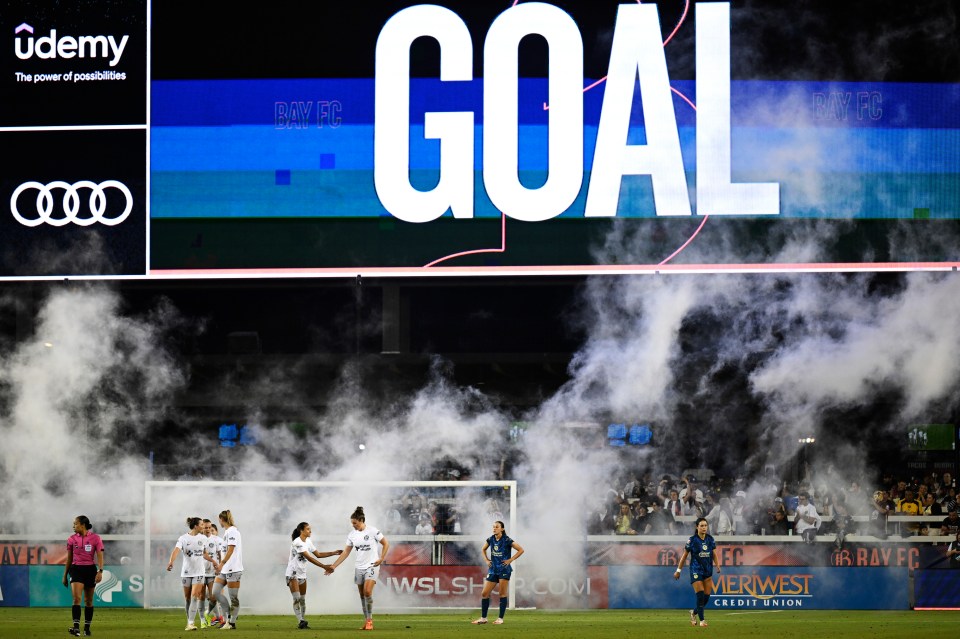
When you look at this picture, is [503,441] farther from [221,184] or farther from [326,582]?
[221,184]

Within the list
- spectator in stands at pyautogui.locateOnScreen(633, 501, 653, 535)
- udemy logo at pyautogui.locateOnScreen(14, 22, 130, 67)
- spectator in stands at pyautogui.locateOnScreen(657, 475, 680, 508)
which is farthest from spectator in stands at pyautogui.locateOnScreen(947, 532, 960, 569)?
udemy logo at pyautogui.locateOnScreen(14, 22, 130, 67)

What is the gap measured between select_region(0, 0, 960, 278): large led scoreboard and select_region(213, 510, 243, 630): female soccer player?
4.12 m

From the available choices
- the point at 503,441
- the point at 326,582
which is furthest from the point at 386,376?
the point at 326,582

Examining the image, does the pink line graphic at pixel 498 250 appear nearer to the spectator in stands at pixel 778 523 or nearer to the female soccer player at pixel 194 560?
the female soccer player at pixel 194 560

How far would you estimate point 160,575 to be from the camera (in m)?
21.3

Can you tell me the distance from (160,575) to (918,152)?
12.9 metres

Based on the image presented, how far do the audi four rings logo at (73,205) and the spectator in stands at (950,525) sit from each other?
13.4 m

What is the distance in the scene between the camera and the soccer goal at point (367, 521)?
21141 mm

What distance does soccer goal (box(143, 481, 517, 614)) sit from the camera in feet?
69.4

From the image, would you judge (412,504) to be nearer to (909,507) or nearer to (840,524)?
(840,524)

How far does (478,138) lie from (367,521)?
6.02m

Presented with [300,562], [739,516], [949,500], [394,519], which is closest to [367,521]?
[394,519]

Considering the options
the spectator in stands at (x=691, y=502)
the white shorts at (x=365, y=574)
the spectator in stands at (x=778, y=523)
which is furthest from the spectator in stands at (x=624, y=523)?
the white shorts at (x=365, y=574)

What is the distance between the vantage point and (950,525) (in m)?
21.7
